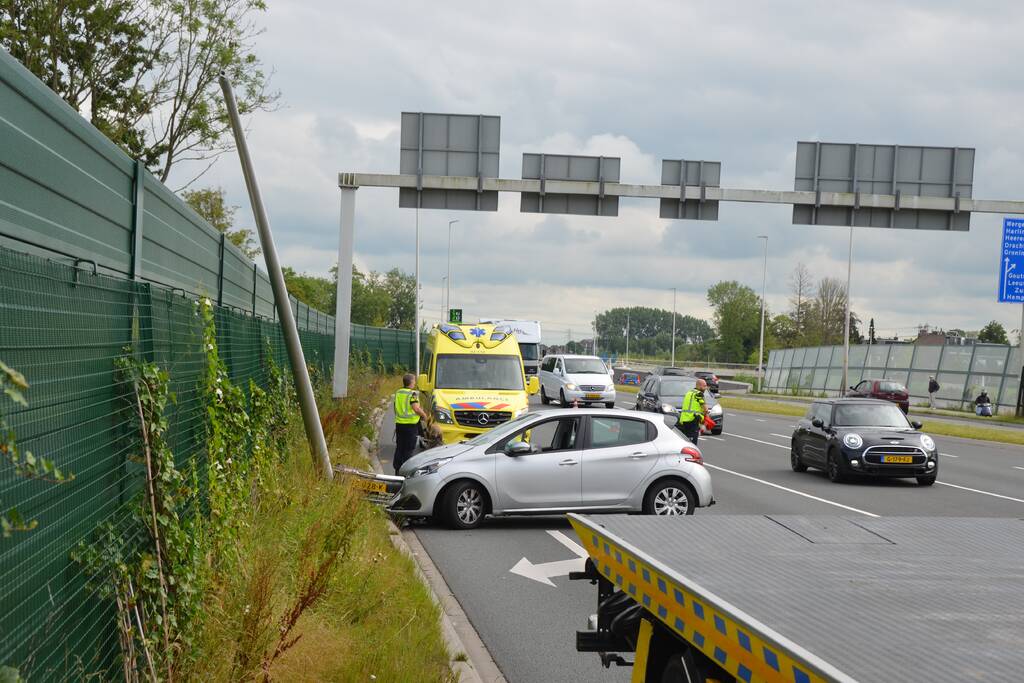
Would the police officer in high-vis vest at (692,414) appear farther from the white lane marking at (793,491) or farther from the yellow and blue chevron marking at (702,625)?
the yellow and blue chevron marking at (702,625)

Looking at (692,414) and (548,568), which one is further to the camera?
(692,414)

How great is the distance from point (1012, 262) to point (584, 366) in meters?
15.8

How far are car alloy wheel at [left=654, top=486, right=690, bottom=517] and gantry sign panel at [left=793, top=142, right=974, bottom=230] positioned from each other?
1797 cm

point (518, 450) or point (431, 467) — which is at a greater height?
point (518, 450)

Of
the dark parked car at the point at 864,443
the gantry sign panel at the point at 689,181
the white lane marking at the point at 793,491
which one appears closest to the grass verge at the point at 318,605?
the white lane marking at the point at 793,491

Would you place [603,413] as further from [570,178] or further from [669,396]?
[669,396]

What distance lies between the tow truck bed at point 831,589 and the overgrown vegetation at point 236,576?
1.69 m

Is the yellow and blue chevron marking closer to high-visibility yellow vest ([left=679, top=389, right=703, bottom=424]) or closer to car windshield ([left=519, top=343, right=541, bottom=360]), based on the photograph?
high-visibility yellow vest ([left=679, top=389, right=703, bottom=424])

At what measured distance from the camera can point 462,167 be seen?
29.7 m

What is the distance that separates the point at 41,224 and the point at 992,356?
5412 centimetres

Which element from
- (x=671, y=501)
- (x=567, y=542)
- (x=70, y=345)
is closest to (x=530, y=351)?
(x=671, y=501)

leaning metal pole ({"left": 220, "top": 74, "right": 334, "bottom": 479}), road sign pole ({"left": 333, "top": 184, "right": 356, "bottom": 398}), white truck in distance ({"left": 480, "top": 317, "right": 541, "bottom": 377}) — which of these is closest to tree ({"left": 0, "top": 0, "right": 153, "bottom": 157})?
road sign pole ({"left": 333, "top": 184, "right": 356, "bottom": 398})

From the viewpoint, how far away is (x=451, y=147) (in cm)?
2966

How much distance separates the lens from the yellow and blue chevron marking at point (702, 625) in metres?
3.47
